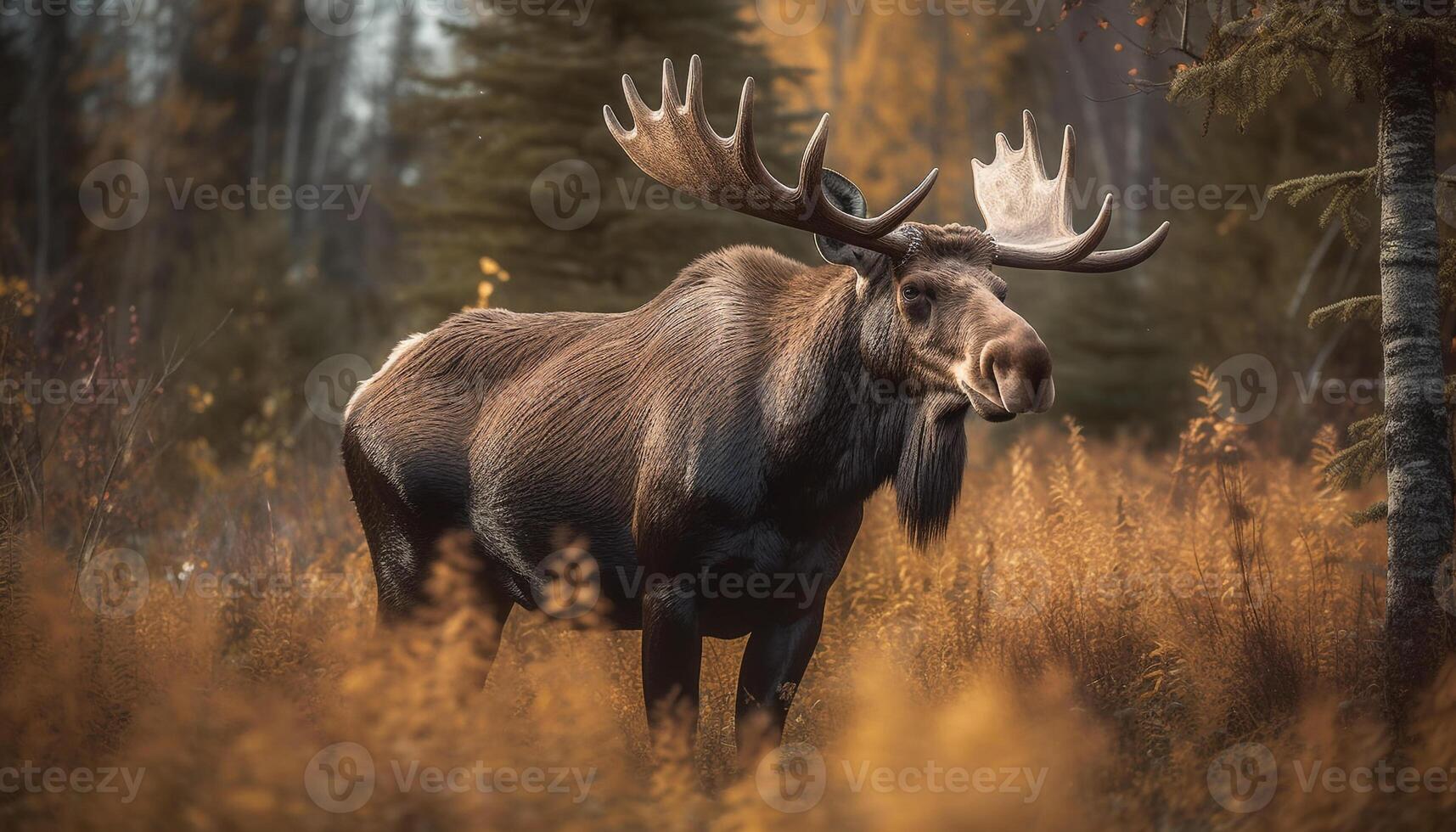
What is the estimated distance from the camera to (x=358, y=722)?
3.67 m

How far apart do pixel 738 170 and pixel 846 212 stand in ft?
1.39

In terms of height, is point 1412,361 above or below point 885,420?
above

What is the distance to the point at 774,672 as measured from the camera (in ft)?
14.7

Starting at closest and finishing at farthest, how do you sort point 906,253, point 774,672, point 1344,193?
1. point 906,253
2. point 774,672
3. point 1344,193

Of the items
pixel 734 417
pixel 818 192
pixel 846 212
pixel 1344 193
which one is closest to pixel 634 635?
pixel 734 417

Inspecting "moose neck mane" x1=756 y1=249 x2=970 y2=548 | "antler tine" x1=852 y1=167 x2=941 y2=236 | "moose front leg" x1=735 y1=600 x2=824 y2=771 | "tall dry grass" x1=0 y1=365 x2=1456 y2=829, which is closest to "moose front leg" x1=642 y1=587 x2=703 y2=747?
"tall dry grass" x1=0 y1=365 x2=1456 y2=829

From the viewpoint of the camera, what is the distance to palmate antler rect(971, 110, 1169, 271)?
14.8ft

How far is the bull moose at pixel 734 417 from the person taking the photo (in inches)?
166

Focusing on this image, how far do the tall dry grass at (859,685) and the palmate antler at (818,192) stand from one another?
4.06ft

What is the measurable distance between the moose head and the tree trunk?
3.24ft

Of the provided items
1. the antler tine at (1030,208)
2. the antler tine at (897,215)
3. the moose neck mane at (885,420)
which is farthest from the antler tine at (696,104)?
the antler tine at (1030,208)

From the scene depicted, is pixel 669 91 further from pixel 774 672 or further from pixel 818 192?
pixel 774 672

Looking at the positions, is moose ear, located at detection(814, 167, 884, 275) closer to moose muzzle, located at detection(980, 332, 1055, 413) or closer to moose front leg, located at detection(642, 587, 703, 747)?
moose muzzle, located at detection(980, 332, 1055, 413)

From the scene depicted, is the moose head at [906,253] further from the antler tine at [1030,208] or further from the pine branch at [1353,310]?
the pine branch at [1353,310]
